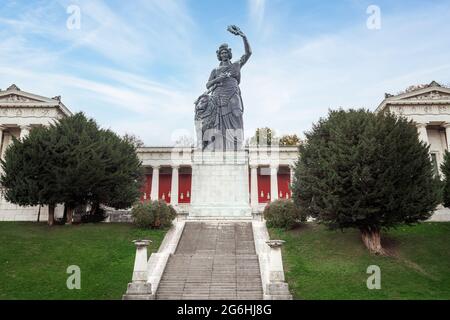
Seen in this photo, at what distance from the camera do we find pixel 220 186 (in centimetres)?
2802

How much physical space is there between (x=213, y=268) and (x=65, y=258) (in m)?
8.06

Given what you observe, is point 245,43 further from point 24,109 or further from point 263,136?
point 263,136

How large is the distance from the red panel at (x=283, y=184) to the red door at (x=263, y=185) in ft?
5.22

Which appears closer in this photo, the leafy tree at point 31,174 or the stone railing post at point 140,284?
the stone railing post at point 140,284

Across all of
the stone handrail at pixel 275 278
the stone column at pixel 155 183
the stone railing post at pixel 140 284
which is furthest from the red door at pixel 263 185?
the stone railing post at pixel 140 284

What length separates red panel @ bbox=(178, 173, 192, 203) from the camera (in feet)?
→ 173

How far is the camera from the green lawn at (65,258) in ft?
50.9

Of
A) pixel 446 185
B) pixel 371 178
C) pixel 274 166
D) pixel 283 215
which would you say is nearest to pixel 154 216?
pixel 283 215

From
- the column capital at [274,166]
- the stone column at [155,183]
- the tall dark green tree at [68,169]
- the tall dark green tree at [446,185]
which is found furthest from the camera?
the stone column at [155,183]

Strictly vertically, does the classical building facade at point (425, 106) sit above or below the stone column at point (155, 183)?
above

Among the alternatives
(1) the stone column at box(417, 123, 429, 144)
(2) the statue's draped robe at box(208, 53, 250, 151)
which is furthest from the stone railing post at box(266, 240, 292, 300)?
(1) the stone column at box(417, 123, 429, 144)

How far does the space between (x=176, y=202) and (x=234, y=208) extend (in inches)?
941

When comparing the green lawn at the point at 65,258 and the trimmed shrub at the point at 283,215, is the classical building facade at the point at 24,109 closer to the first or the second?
the green lawn at the point at 65,258
